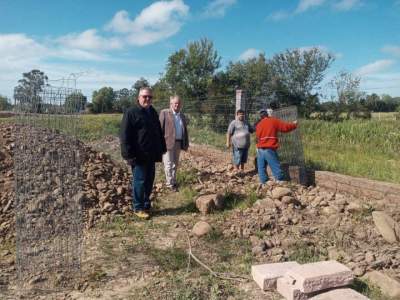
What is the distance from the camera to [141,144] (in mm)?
5512

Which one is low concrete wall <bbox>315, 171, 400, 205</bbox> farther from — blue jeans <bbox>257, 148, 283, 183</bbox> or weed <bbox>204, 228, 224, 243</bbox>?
weed <bbox>204, 228, 224, 243</bbox>

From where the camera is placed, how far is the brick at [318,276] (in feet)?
11.1

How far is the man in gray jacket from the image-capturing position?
6777 mm

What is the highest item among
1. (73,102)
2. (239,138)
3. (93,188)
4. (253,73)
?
(253,73)

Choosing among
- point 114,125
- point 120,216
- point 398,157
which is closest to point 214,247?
point 120,216

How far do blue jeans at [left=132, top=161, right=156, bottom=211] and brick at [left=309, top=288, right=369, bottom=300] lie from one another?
3031 millimetres

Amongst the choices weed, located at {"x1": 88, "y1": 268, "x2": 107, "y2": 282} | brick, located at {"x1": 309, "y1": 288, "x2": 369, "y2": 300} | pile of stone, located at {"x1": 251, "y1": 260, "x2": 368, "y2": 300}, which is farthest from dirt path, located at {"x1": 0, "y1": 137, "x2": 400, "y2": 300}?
brick, located at {"x1": 309, "y1": 288, "x2": 369, "y2": 300}

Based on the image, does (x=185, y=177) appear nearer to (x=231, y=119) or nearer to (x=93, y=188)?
(x=93, y=188)

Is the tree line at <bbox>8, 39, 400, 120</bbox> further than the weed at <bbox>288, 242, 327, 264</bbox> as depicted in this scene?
Yes

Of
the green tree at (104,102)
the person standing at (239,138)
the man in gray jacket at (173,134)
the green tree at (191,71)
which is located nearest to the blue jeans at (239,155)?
the person standing at (239,138)

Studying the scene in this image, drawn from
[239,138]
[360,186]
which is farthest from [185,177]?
[360,186]

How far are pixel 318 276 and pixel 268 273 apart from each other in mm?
474

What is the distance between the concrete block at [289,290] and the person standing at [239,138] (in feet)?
14.5

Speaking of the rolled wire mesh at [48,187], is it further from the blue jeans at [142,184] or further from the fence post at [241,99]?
the fence post at [241,99]
